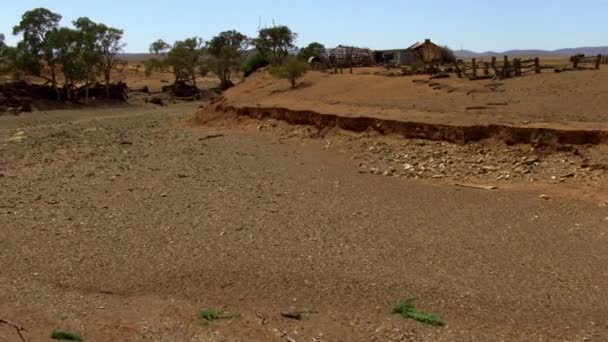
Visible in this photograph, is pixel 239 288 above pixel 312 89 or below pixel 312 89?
below

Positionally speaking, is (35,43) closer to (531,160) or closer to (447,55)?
(447,55)

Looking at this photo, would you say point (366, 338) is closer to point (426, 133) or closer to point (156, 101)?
point (426, 133)

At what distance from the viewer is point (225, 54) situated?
5316 centimetres

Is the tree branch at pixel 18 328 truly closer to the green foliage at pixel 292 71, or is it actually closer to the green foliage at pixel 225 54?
the green foliage at pixel 292 71

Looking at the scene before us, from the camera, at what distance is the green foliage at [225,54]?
53.6 meters

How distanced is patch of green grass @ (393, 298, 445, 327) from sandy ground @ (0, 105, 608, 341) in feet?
0.35

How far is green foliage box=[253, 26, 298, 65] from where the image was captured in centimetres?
5397

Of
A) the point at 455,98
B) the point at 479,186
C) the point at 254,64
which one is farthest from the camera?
the point at 254,64

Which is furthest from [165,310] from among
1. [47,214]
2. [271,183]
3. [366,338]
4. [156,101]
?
[156,101]

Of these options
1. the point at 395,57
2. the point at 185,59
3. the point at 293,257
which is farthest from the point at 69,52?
the point at 293,257

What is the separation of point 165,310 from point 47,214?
17.3 ft

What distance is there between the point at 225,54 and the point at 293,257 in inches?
1819

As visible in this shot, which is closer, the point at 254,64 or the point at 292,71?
the point at 292,71

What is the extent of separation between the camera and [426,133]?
16328 mm
